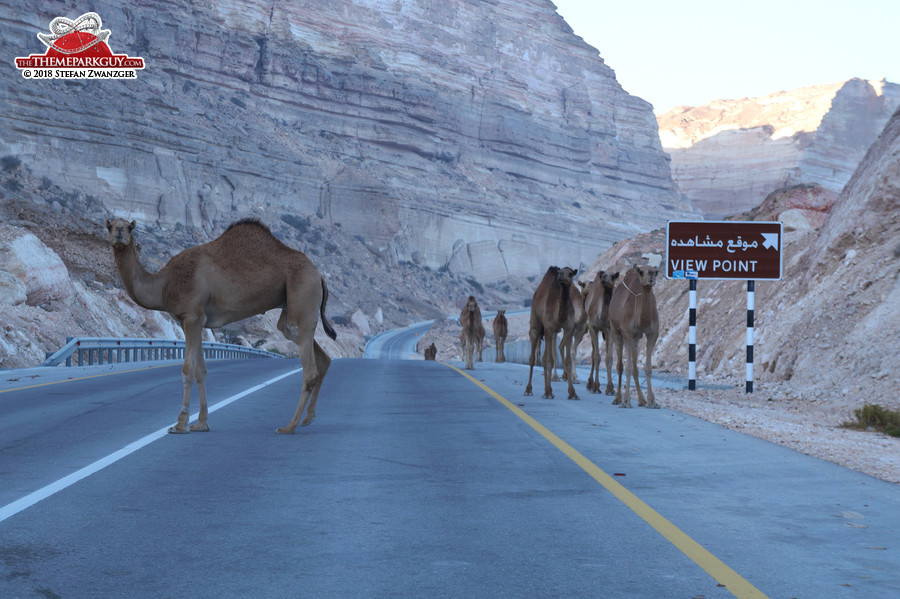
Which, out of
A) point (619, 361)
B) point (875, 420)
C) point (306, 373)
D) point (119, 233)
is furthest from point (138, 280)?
point (875, 420)

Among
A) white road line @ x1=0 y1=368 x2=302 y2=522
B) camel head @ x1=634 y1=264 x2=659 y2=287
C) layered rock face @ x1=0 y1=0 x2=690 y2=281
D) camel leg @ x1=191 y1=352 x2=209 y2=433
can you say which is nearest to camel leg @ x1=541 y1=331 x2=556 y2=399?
camel head @ x1=634 y1=264 x2=659 y2=287

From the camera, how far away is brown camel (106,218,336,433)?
35.4 ft

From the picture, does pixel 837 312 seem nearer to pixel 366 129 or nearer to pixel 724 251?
pixel 724 251

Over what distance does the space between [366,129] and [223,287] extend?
110m

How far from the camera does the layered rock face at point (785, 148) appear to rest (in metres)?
167

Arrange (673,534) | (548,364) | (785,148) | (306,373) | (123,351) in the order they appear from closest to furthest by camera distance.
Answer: (673,534) < (306,373) < (548,364) < (123,351) < (785,148)

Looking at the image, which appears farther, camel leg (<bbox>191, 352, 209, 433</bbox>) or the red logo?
the red logo

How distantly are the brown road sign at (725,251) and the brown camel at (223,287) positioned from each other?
11940 millimetres

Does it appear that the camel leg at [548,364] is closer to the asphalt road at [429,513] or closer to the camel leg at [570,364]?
the camel leg at [570,364]

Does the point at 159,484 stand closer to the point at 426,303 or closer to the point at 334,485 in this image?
the point at 334,485

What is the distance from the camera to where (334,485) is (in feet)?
25.8

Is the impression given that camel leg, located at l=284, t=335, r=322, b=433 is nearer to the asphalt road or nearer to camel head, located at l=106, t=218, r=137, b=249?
the asphalt road

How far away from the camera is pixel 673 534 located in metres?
6.25

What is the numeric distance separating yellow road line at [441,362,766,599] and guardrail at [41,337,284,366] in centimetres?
1977
